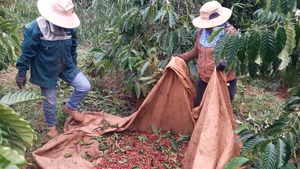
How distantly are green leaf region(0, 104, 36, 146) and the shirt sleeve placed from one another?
1413 mm

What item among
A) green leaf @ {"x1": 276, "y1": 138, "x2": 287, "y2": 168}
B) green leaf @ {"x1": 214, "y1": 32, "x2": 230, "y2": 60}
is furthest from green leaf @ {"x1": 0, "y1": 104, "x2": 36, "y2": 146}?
green leaf @ {"x1": 276, "y1": 138, "x2": 287, "y2": 168}

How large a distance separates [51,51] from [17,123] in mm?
1529

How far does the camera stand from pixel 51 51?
2.79m

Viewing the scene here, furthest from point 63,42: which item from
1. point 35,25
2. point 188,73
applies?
point 188,73

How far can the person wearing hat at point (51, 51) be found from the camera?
272 cm

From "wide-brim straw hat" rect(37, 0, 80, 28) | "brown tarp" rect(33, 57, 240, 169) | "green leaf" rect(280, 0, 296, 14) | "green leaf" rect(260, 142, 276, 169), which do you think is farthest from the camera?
"wide-brim straw hat" rect(37, 0, 80, 28)

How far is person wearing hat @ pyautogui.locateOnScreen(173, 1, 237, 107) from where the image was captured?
2.70 m

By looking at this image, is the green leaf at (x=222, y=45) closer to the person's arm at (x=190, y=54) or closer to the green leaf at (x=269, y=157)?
the green leaf at (x=269, y=157)

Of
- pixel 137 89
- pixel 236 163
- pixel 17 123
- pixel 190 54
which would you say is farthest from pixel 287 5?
pixel 137 89

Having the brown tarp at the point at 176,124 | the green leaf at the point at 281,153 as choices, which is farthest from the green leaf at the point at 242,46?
the brown tarp at the point at 176,124

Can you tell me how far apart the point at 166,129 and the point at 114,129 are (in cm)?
43

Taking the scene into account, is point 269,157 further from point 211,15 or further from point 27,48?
point 27,48

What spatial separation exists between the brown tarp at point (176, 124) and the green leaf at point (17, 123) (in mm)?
1179

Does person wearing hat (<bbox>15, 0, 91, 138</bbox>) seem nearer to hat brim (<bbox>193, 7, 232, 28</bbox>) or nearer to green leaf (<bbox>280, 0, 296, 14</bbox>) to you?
hat brim (<bbox>193, 7, 232, 28</bbox>)
